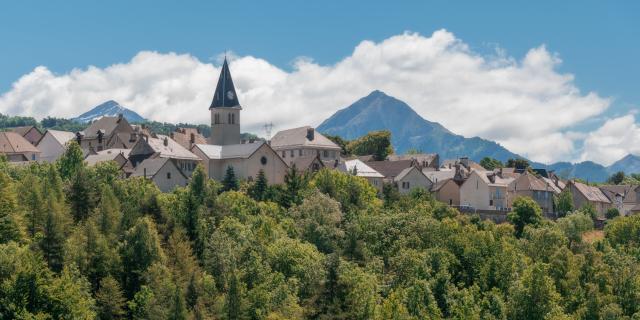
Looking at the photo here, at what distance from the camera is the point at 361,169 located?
389 feet

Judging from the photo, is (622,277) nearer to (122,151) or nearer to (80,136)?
(122,151)

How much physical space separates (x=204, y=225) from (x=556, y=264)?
32.9 m

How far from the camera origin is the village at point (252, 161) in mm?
106875

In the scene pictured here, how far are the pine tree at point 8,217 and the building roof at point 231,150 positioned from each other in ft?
125

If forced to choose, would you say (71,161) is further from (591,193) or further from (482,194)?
(591,193)

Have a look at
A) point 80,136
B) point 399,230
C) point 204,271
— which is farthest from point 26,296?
point 80,136

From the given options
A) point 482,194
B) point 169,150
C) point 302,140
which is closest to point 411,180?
point 482,194

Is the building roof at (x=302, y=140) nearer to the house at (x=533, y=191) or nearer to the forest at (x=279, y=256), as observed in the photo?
the forest at (x=279, y=256)

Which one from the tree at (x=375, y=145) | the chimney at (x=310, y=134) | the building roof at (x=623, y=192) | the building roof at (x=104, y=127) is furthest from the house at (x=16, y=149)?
the building roof at (x=623, y=192)

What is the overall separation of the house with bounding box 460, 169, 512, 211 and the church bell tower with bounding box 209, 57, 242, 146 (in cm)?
3005

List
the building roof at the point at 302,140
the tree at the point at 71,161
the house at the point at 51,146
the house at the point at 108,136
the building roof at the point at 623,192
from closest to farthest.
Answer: the tree at the point at 71,161
the house at the point at 108,136
the house at the point at 51,146
the building roof at the point at 302,140
the building roof at the point at 623,192

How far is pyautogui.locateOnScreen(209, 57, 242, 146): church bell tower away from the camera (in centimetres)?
11894

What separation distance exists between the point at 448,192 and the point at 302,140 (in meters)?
20.7

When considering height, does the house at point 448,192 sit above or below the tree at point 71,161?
below
